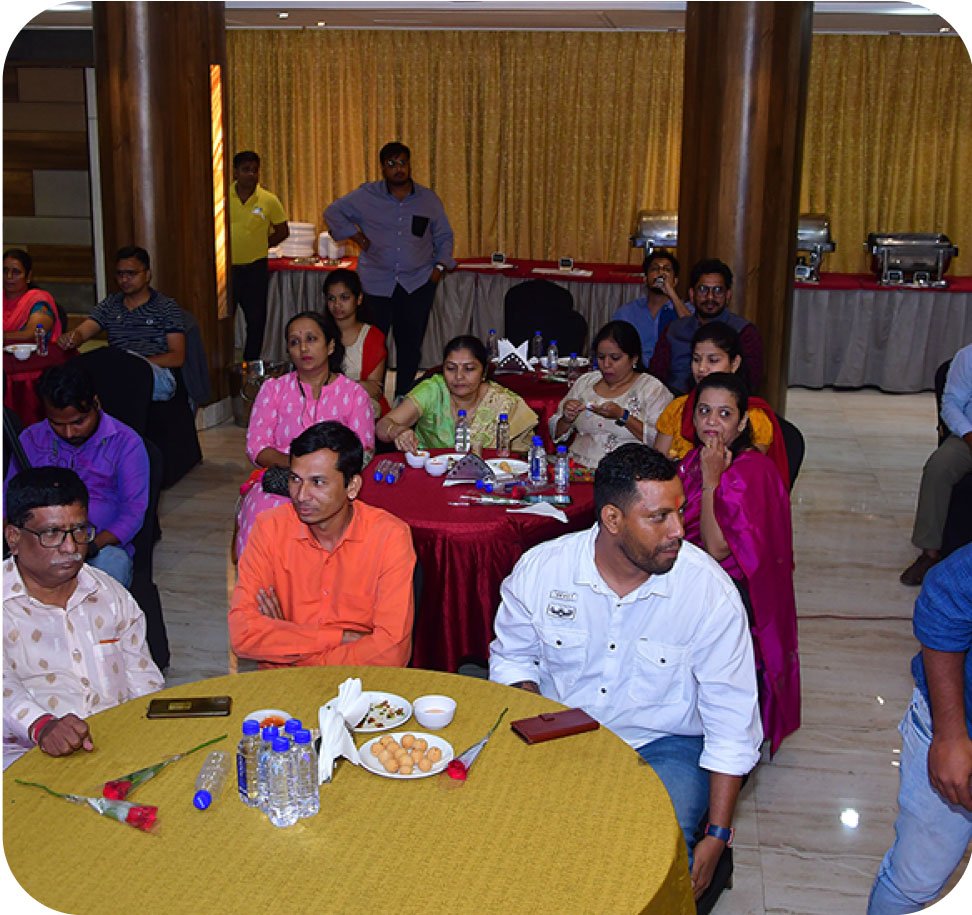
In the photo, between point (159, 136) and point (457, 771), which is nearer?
point (457, 771)

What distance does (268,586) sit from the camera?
3.18 metres

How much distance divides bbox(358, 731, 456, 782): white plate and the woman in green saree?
2482mm

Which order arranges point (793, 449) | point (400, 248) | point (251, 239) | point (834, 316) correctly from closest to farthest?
Result: point (793, 449) < point (400, 248) < point (251, 239) < point (834, 316)

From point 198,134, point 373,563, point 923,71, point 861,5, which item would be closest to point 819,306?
point 861,5

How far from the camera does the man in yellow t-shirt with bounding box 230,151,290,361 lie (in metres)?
9.19

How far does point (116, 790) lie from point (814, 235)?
923 centimetres

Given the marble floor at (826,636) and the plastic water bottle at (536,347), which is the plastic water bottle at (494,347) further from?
the marble floor at (826,636)

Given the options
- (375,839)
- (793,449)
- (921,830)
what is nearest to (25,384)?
(793,449)

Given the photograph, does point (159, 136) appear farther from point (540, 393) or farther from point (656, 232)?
point (656, 232)

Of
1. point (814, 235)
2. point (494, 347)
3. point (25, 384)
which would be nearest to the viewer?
point (25, 384)

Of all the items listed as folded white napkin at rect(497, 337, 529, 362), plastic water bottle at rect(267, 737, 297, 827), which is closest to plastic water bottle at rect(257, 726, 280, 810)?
plastic water bottle at rect(267, 737, 297, 827)

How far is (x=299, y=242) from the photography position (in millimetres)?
11750

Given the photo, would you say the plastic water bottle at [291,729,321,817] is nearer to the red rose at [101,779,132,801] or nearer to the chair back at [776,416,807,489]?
the red rose at [101,779,132,801]

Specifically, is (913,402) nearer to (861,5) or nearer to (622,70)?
(861,5)
